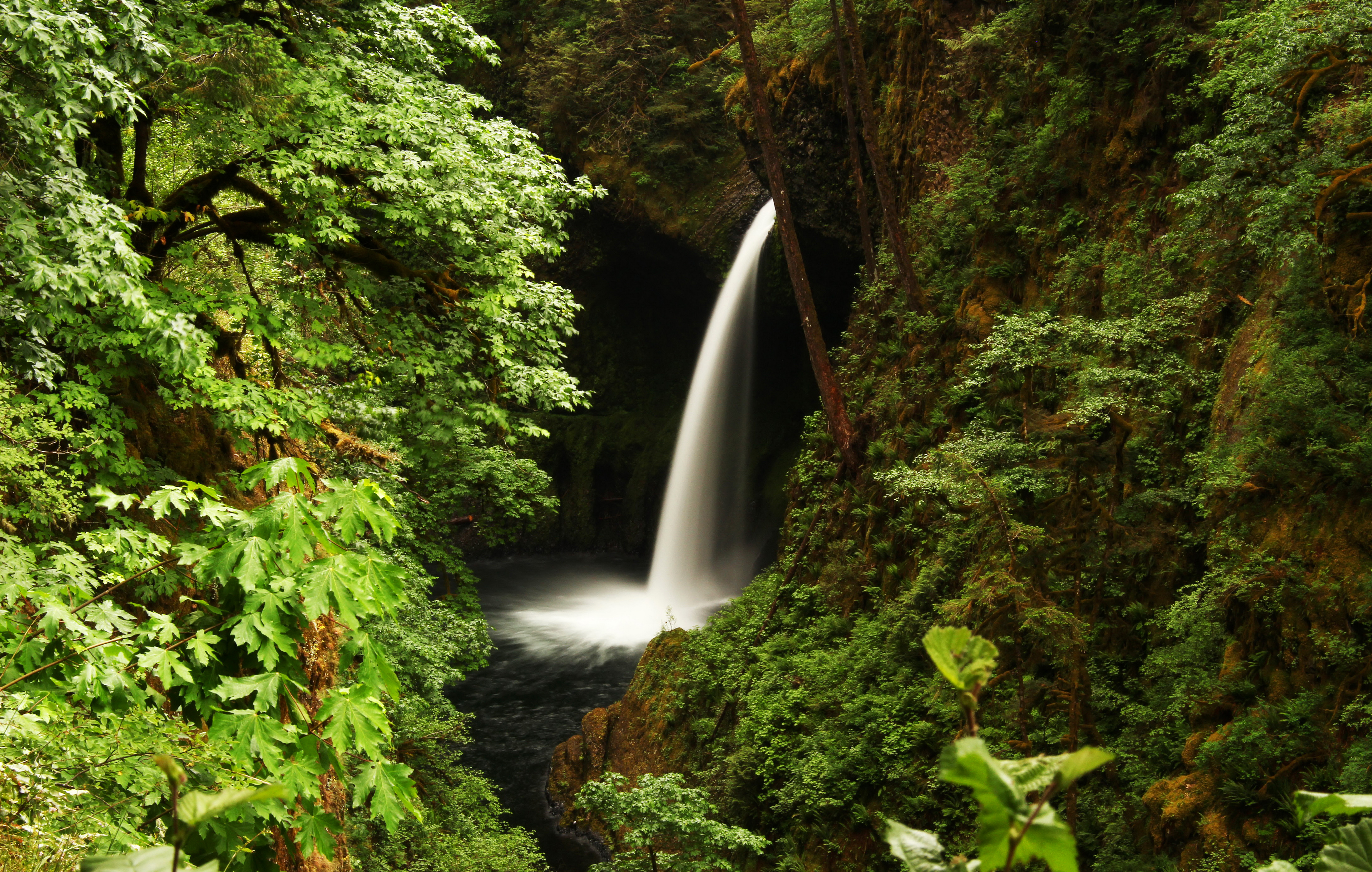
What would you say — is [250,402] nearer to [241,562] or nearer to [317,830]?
[241,562]

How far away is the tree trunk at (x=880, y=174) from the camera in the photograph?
1093cm

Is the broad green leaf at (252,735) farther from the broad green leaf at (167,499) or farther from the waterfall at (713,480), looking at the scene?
the waterfall at (713,480)

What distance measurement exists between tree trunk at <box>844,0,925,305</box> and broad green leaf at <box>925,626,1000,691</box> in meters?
10.3

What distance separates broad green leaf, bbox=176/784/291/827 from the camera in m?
0.98

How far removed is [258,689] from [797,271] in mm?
9578

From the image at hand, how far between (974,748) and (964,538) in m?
7.56

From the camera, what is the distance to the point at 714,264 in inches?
848

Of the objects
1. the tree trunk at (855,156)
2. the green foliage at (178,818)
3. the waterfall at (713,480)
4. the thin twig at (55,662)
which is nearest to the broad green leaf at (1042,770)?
the green foliage at (178,818)

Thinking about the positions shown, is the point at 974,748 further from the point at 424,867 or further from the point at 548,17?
the point at 548,17

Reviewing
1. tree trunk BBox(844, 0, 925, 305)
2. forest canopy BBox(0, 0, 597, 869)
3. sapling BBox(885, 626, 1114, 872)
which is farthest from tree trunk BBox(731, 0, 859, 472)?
sapling BBox(885, 626, 1114, 872)

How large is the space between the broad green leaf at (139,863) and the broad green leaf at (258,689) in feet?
5.93

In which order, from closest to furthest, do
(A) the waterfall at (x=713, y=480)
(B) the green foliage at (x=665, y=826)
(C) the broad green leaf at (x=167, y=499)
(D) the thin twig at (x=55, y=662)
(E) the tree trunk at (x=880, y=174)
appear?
(D) the thin twig at (x=55, y=662) → (C) the broad green leaf at (x=167, y=499) → (B) the green foliage at (x=665, y=826) → (E) the tree trunk at (x=880, y=174) → (A) the waterfall at (x=713, y=480)

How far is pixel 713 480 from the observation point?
21.8 meters

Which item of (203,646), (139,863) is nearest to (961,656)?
(139,863)
